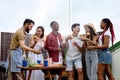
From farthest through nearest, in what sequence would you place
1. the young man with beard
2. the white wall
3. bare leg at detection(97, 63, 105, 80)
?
1. the white wall
2. the young man with beard
3. bare leg at detection(97, 63, 105, 80)

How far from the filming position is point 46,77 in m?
4.55

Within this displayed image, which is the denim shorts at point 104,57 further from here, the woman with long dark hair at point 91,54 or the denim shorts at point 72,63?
the denim shorts at point 72,63

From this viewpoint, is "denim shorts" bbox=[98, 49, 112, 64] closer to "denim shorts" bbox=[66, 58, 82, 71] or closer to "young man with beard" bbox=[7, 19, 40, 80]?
"denim shorts" bbox=[66, 58, 82, 71]

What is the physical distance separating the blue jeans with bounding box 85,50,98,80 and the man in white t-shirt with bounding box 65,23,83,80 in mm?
134

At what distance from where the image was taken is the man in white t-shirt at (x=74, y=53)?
4816 mm

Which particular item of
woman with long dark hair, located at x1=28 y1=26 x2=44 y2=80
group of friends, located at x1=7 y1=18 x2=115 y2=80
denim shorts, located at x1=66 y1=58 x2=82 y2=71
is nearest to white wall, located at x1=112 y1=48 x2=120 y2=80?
group of friends, located at x1=7 y1=18 x2=115 y2=80

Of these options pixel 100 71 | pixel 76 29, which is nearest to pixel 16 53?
pixel 76 29

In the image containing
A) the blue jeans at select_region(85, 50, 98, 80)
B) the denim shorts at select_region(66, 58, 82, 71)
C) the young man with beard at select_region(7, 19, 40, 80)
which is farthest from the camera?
the denim shorts at select_region(66, 58, 82, 71)

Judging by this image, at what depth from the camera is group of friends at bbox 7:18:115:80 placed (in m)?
4.35

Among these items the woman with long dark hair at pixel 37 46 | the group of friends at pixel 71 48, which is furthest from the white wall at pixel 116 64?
the woman with long dark hair at pixel 37 46

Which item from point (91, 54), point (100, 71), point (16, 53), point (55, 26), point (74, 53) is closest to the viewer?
point (100, 71)

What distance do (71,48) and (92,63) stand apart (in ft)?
1.55

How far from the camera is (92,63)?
15.3ft

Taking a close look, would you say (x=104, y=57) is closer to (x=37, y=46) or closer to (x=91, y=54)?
(x=91, y=54)
